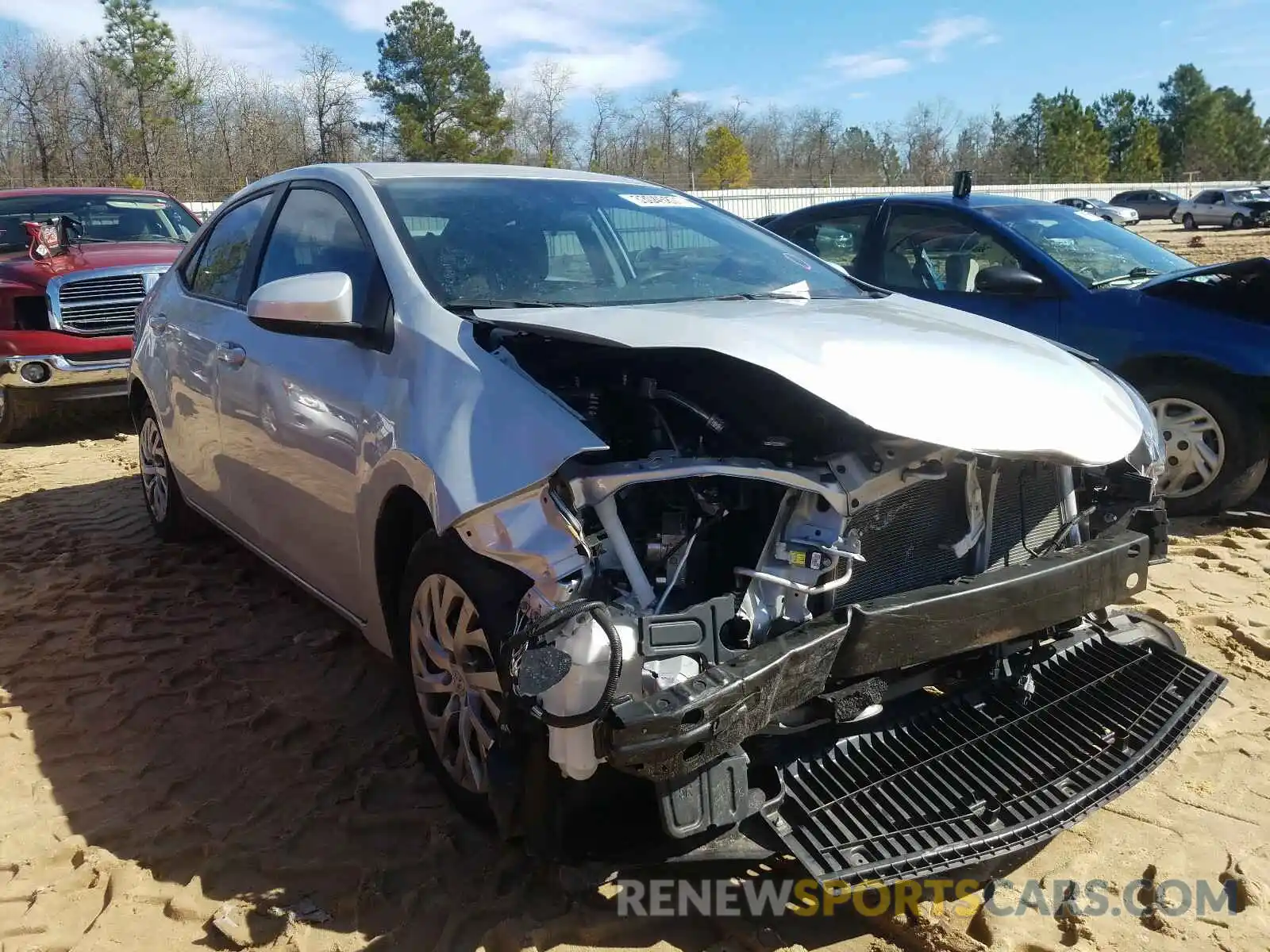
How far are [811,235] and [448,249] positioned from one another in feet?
14.4

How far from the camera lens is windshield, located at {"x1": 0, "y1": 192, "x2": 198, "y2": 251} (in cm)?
915

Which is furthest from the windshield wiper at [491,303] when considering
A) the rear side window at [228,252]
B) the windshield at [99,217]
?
the windshield at [99,217]

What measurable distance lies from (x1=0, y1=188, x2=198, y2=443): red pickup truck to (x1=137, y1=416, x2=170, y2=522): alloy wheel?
3027 millimetres

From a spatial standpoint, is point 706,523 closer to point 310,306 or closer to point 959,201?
point 310,306

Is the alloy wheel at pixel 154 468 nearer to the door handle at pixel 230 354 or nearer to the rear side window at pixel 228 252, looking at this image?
the rear side window at pixel 228 252

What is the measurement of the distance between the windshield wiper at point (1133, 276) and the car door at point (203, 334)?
14.4ft

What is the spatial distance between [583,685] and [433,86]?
161ft

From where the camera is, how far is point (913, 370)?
97.6 inches

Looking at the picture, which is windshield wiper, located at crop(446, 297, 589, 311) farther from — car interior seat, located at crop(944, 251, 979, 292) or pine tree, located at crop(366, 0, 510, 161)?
pine tree, located at crop(366, 0, 510, 161)

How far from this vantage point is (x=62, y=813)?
300 centimetres

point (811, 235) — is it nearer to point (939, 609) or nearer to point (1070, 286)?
point (1070, 286)

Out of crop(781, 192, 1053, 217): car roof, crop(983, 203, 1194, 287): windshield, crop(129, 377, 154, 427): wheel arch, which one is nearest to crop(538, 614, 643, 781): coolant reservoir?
crop(129, 377, 154, 427): wheel arch

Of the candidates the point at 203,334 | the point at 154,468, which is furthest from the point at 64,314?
the point at 203,334

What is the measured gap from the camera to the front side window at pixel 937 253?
6.13m
